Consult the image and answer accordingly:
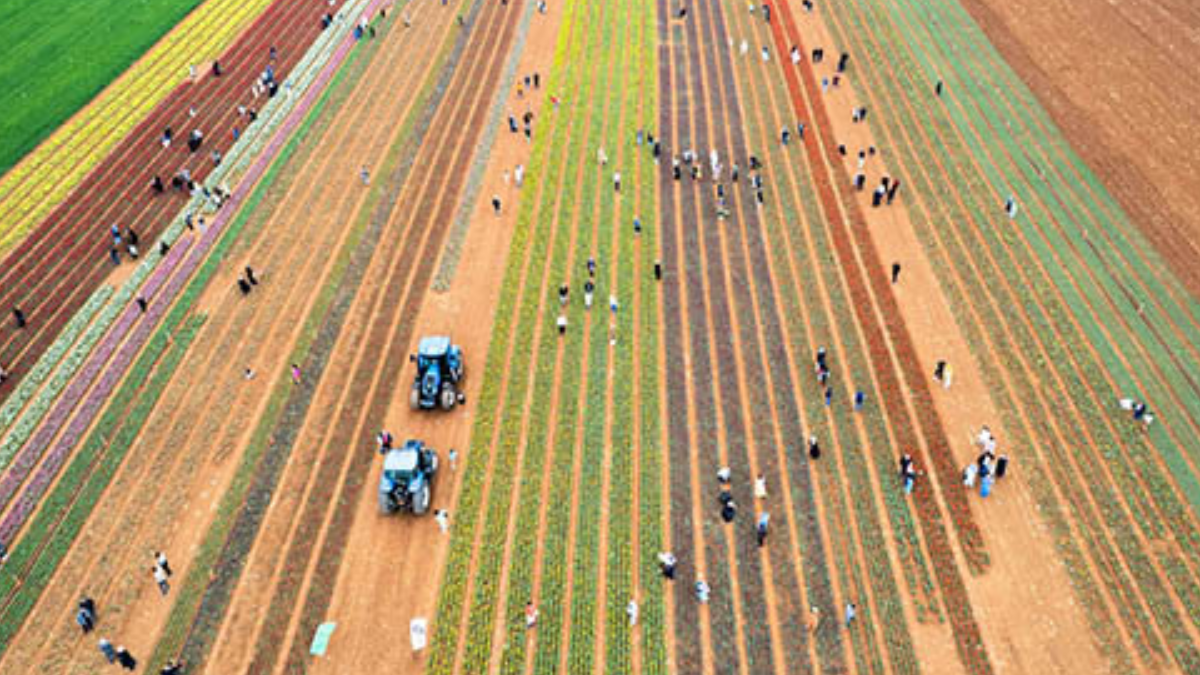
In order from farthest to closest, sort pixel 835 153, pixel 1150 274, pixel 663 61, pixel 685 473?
pixel 663 61 < pixel 835 153 < pixel 1150 274 < pixel 685 473

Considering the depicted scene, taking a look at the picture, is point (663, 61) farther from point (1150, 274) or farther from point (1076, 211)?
point (1150, 274)

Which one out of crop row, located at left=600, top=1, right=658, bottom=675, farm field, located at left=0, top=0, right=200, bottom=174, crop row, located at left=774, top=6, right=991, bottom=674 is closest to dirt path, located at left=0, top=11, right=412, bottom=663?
crop row, located at left=600, top=1, right=658, bottom=675

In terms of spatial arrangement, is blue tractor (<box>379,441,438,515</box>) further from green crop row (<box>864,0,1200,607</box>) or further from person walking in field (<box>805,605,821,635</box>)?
green crop row (<box>864,0,1200,607</box>)

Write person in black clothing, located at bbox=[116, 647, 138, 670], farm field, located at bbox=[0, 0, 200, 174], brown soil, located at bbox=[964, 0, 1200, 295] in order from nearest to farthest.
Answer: person in black clothing, located at bbox=[116, 647, 138, 670], brown soil, located at bbox=[964, 0, 1200, 295], farm field, located at bbox=[0, 0, 200, 174]

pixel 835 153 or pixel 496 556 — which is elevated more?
pixel 835 153

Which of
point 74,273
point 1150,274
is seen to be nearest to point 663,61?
point 1150,274

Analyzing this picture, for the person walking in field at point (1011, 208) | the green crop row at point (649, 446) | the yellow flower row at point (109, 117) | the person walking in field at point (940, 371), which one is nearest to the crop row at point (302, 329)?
the yellow flower row at point (109, 117)
